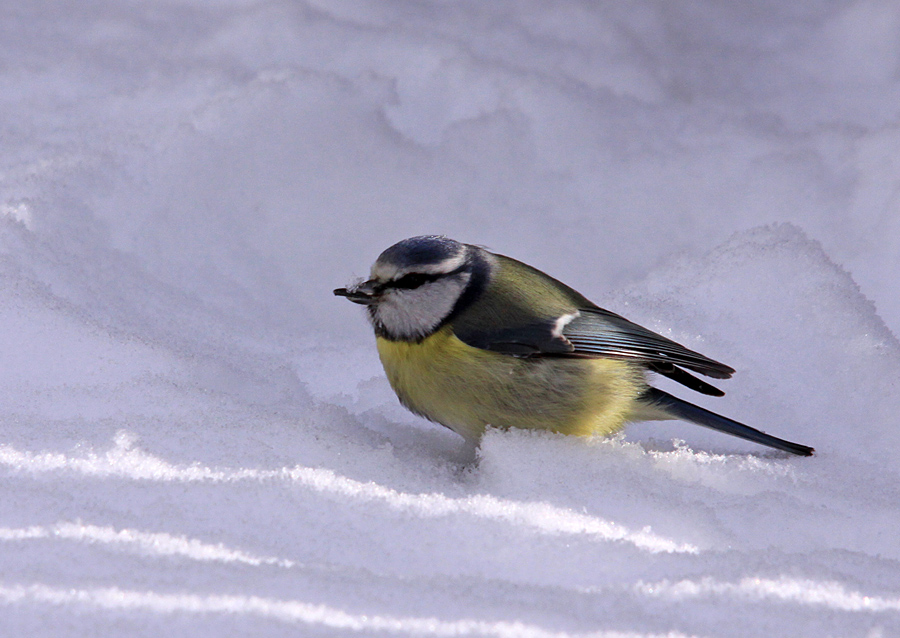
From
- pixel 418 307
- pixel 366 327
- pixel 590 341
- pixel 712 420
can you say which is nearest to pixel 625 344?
pixel 590 341

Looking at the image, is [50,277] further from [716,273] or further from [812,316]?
[812,316]

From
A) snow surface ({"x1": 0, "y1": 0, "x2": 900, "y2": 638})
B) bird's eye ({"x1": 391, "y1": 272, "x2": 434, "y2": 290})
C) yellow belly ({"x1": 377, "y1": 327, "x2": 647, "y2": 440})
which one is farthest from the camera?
bird's eye ({"x1": 391, "y1": 272, "x2": 434, "y2": 290})

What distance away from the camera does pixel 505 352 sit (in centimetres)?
209

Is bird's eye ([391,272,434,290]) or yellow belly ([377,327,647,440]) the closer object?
yellow belly ([377,327,647,440])

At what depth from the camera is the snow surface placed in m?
1.37

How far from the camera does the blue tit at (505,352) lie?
2082 millimetres

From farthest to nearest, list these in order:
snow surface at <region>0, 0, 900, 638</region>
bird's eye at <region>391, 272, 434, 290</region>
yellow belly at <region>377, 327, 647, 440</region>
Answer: bird's eye at <region>391, 272, 434, 290</region>, yellow belly at <region>377, 327, 647, 440</region>, snow surface at <region>0, 0, 900, 638</region>

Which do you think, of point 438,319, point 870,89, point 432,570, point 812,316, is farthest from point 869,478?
point 870,89

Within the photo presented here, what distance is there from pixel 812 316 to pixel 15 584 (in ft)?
8.12

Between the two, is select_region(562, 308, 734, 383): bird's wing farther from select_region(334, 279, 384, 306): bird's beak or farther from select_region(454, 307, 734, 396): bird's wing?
select_region(334, 279, 384, 306): bird's beak

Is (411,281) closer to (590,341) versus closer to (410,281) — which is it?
(410,281)

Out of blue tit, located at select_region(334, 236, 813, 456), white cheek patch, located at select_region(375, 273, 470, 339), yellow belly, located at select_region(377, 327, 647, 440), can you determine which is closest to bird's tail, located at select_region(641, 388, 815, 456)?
blue tit, located at select_region(334, 236, 813, 456)

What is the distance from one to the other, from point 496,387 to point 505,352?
0.09 metres

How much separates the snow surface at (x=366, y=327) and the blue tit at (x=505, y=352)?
103mm
